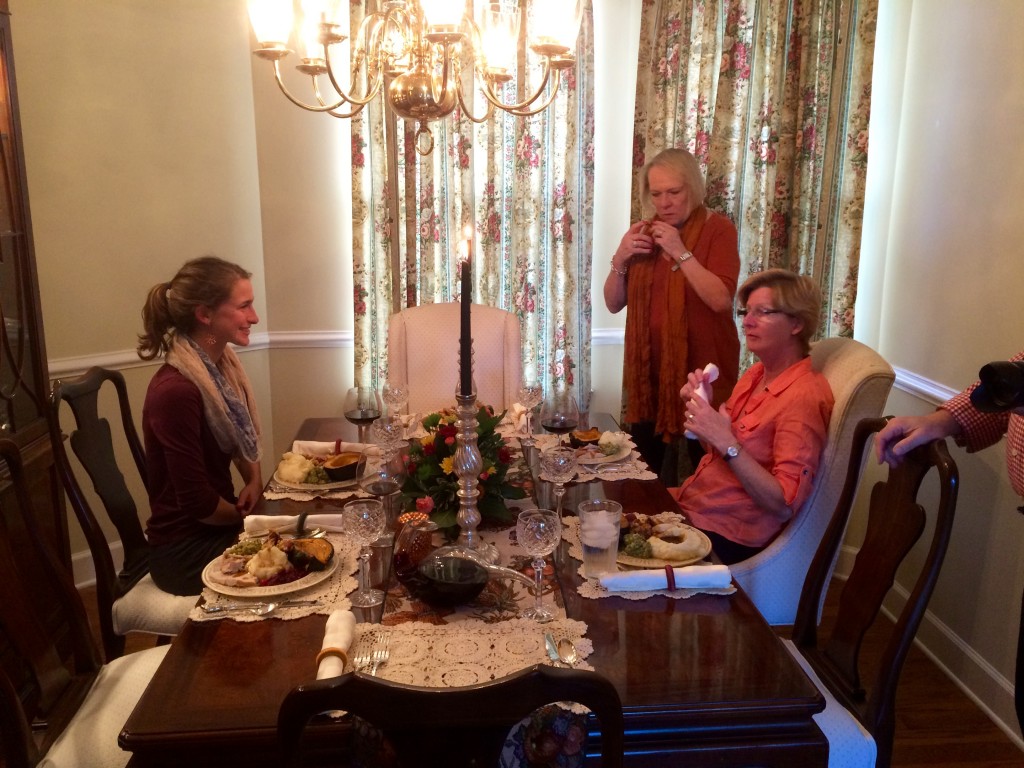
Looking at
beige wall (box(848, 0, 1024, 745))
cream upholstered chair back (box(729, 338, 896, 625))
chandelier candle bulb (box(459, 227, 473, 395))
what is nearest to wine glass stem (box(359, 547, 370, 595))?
chandelier candle bulb (box(459, 227, 473, 395))

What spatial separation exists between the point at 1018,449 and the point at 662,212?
1567mm

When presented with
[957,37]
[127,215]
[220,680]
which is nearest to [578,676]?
[220,680]

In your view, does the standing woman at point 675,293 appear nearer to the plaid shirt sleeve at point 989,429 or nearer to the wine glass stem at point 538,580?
the plaid shirt sleeve at point 989,429

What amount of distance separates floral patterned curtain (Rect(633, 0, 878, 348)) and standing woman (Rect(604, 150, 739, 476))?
405mm

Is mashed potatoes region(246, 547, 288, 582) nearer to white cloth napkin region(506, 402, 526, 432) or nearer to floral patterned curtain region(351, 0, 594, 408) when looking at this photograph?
white cloth napkin region(506, 402, 526, 432)

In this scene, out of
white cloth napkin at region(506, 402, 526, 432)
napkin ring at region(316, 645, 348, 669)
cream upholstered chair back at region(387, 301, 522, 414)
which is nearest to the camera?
A: napkin ring at region(316, 645, 348, 669)

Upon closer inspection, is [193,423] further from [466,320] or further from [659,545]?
[659,545]

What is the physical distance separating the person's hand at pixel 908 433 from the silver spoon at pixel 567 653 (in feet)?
2.52

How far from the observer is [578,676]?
31.5 inches

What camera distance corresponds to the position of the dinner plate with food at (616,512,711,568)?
1.57 m

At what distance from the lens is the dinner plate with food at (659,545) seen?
157cm

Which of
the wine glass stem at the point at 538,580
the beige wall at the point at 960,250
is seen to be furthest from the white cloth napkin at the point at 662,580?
the beige wall at the point at 960,250

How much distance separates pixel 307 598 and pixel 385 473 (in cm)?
56

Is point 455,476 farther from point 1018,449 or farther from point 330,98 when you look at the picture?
point 330,98
